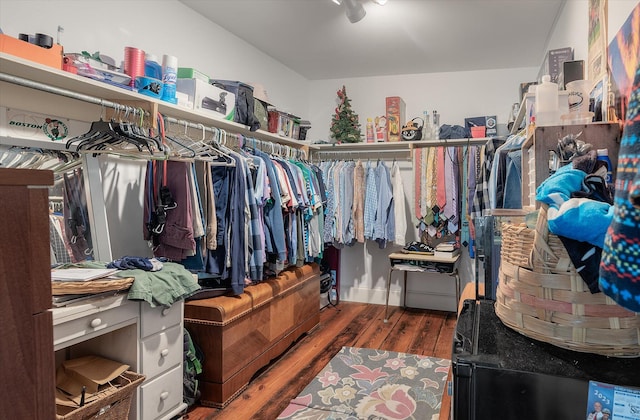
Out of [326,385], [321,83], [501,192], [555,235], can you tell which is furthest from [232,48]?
[555,235]

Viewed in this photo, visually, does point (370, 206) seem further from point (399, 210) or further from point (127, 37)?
point (127, 37)

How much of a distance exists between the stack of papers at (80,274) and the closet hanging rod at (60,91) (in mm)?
786

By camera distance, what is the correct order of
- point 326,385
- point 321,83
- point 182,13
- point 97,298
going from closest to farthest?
point 97,298 < point 326,385 < point 182,13 < point 321,83

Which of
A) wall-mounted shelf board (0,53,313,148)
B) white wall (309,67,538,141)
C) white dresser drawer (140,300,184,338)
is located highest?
white wall (309,67,538,141)

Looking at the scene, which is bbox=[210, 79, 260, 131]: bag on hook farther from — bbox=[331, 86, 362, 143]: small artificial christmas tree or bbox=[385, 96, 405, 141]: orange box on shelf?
bbox=[385, 96, 405, 141]: orange box on shelf

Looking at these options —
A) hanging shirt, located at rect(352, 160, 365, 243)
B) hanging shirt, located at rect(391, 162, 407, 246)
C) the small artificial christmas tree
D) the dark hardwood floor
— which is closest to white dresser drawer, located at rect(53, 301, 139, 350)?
the dark hardwood floor

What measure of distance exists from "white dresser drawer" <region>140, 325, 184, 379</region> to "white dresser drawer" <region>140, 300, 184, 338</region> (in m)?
0.03

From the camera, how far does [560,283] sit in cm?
77

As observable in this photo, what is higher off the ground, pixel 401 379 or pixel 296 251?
pixel 296 251

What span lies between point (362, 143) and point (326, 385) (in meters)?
2.64

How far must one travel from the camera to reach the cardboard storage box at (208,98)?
2600 millimetres

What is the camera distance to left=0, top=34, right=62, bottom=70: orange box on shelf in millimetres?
1643

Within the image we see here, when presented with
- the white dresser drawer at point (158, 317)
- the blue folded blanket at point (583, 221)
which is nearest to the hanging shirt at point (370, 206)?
the white dresser drawer at point (158, 317)

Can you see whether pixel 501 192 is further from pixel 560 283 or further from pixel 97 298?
pixel 97 298
